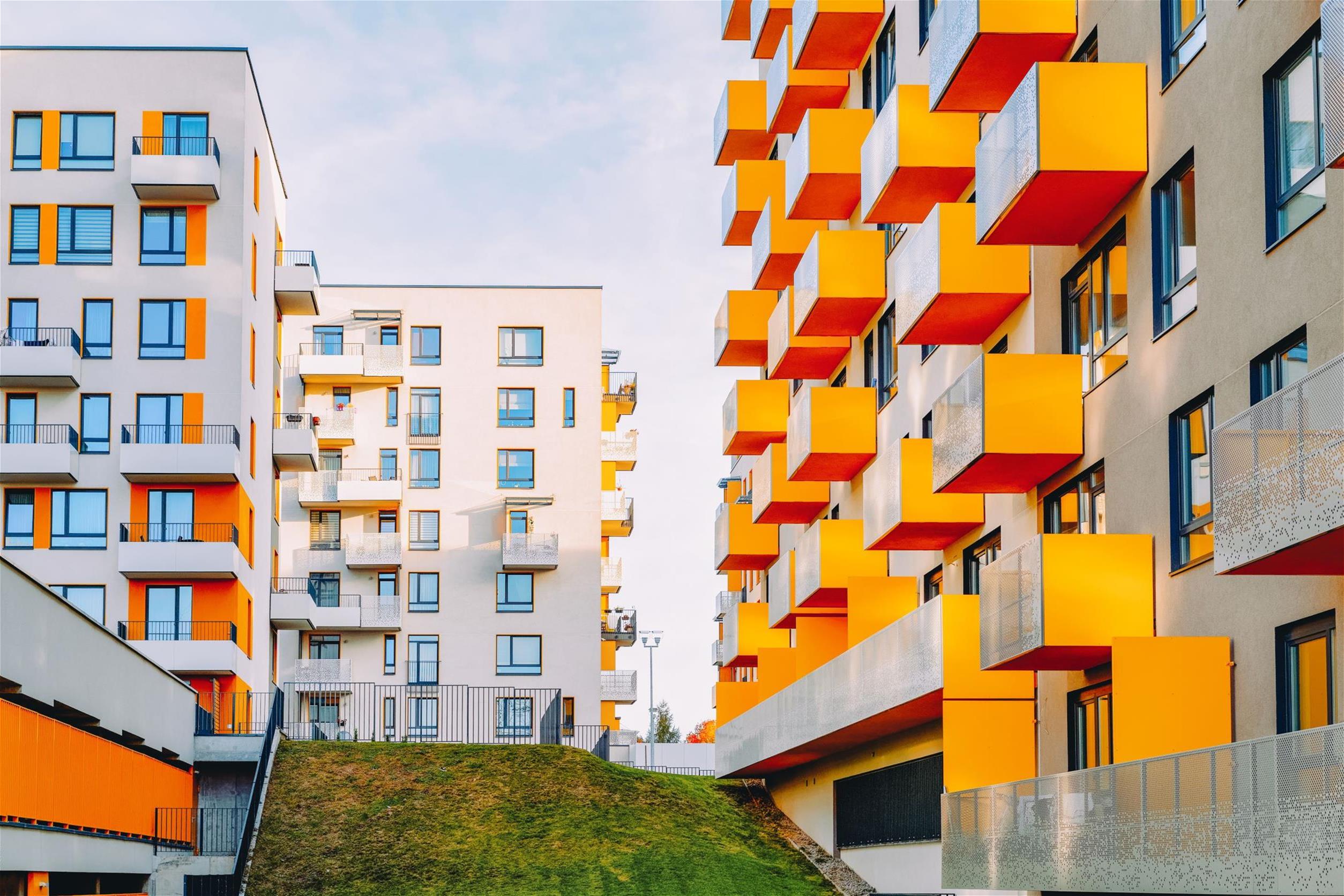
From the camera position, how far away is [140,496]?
49094 mm

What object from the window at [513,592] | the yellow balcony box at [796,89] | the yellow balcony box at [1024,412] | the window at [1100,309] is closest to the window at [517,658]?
the window at [513,592]

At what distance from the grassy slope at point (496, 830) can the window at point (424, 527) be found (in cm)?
2256

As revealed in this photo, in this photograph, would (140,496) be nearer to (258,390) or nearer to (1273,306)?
(258,390)

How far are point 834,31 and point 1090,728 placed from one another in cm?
1832

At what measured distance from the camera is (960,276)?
86.4 ft

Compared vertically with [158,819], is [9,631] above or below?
above

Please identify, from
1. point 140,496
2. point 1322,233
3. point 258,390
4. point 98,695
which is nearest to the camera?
point 1322,233

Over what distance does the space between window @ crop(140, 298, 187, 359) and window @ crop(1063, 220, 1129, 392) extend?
3198cm

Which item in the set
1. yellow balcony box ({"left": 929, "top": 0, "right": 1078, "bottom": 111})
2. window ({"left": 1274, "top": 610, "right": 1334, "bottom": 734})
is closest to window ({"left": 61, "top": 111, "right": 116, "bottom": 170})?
yellow balcony box ({"left": 929, "top": 0, "right": 1078, "bottom": 111})

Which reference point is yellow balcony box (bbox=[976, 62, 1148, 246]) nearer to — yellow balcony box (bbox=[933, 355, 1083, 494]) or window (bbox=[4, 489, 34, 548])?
yellow balcony box (bbox=[933, 355, 1083, 494])

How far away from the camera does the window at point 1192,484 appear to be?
19859mm

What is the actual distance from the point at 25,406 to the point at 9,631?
95.2 feet

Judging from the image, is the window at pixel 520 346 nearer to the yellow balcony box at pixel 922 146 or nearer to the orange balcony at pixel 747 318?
the orange balcony at pixel 747 318

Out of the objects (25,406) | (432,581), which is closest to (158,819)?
(25,406)
